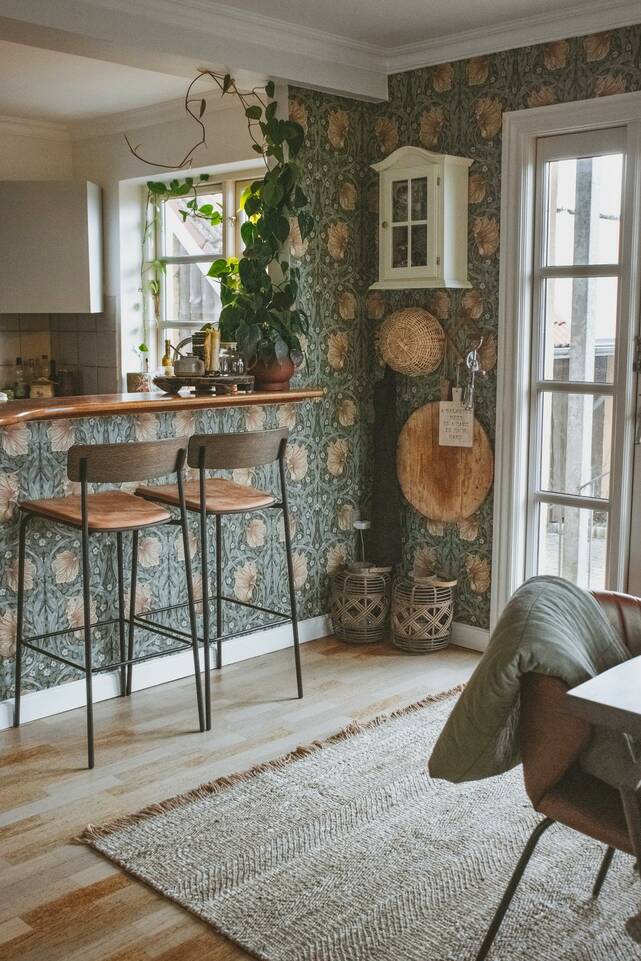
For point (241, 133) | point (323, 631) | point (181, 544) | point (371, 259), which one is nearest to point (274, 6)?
point (371, 259)

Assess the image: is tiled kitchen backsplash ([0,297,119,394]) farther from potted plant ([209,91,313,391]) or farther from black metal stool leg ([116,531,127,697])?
black metal stool leg ([116,531,127,697])

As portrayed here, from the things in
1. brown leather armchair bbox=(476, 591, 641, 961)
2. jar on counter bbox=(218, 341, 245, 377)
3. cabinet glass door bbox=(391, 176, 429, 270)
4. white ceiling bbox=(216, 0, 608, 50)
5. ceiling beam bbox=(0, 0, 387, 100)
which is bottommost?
brown leather armchair bbox=(476, 591, 641, 961)

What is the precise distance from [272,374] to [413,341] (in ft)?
2.15

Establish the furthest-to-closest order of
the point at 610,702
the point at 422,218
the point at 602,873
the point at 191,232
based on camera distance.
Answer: the point at 191,232 < the point at 422,218 < the point at 602,873 < the point at 610,702

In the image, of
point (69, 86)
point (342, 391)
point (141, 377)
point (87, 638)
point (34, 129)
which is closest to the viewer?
point (87, 638)

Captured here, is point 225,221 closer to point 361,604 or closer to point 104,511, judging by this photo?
point 361,604

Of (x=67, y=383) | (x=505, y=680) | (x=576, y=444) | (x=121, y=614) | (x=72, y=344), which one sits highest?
(x=72, y=344)

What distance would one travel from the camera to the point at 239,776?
10.9 feet

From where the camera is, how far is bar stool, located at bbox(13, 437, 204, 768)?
331cm

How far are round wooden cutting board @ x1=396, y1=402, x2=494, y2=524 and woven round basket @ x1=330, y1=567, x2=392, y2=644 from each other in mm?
379

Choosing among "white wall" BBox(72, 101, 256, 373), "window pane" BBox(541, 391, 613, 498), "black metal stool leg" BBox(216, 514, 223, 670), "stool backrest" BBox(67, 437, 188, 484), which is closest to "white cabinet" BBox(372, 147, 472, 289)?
"window pane" BBox(541, 391, 613, 498)

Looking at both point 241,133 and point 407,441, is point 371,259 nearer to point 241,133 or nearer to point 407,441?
point 407,441

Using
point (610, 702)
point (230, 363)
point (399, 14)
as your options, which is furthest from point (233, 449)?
point (610, 702)

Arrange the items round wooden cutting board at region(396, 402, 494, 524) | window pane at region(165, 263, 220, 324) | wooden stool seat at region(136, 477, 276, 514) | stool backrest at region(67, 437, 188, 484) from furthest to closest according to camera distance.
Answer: window pane at region(165, 263, 220, 324) → round wooden cutting board at region(396, 402, 494, 524) → wooden stool seat at region(136, 477, 276, 514) → stool backrest at region(67, 437, 188, 484)
